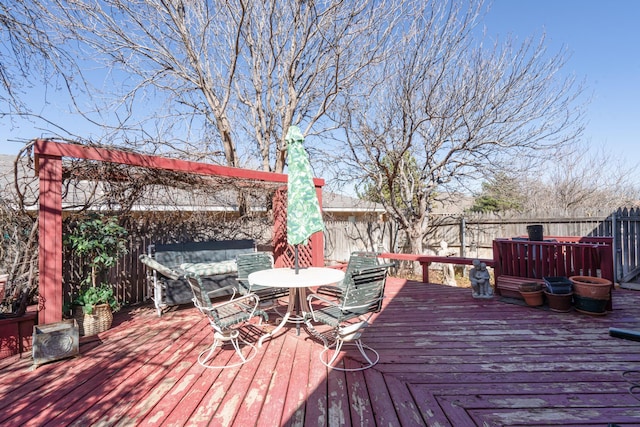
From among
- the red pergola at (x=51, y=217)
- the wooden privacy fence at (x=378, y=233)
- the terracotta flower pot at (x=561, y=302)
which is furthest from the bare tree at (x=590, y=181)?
the red pergola at (x=51, y=217)

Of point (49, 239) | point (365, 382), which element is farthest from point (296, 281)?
point (49, 239)

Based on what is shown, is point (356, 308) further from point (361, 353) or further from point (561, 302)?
point (561, 302)

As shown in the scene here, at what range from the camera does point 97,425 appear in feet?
6.61

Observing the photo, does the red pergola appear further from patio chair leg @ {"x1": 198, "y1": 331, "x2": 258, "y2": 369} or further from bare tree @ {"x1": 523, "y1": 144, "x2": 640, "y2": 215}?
bare tree @ {"x1": 523, "y1": 144, "x2": 640, "y2": 215}

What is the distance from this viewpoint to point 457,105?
23.7 ft

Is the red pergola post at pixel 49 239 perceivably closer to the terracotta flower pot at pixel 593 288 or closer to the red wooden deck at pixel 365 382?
the red wooden deck at pixel 365 382

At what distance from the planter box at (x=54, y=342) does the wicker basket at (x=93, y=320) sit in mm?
571

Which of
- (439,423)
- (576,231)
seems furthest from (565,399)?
(576,231)

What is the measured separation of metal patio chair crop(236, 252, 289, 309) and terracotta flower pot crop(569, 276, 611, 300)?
13.7 ft

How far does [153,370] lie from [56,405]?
695 mm

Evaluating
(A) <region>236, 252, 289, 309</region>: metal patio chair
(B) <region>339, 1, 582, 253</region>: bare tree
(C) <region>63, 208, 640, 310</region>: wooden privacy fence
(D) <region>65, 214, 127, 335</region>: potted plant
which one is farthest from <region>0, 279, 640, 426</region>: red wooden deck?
(B) <region>339, 1, 582, 253</region>: bare tree

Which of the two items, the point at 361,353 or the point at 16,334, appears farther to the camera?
the point at 16,334

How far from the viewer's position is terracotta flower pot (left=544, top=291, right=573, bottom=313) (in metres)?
4.25

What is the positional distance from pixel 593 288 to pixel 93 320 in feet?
22.0
